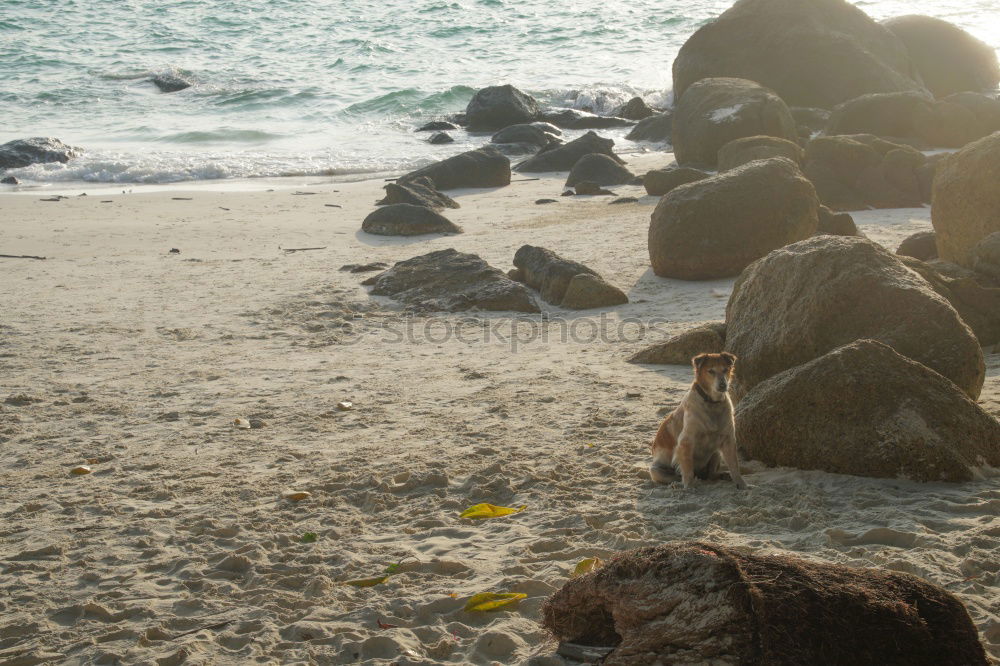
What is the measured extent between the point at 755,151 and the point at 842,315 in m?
8.47

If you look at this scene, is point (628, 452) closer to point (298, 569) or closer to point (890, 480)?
point (890, 480)

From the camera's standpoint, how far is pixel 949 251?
9055 millimetres

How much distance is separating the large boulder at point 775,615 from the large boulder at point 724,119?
13.9 meters

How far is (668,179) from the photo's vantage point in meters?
14.8

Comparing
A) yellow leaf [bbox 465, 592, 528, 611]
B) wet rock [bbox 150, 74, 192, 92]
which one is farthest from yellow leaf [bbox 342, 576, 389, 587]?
wet rock [bbox 150, 74, 192, 92]

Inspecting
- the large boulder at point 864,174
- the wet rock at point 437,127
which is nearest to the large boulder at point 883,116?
the large boulder at point 864,174

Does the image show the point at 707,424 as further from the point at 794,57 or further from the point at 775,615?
the point at 794,57

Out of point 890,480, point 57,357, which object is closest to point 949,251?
point 890,480

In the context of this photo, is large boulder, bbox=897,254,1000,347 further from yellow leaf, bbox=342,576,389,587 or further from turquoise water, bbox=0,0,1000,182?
turquoise water, bbox=0,0,1000,182

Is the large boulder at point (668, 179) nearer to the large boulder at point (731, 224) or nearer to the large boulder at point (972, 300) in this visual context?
the large boulder at point (731, 224)

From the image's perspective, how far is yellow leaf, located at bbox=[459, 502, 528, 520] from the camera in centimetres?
492

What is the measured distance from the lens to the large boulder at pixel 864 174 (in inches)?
514

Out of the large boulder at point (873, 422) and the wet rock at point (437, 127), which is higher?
the large boulder at point (873, 422)

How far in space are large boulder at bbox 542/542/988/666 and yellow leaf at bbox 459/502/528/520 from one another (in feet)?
Answer: 5.34
